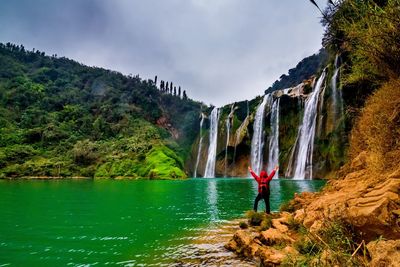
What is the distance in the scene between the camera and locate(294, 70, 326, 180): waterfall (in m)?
47.0

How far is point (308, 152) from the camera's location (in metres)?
47.4

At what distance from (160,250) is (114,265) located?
5.83 ft

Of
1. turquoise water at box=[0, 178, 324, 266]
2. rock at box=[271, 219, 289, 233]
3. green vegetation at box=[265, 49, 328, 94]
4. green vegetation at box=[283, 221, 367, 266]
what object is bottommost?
turquoise water at box=[0, 178, 324, 266]

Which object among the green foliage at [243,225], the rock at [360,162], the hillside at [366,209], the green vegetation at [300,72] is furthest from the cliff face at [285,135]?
the green vegetation at [300,72]

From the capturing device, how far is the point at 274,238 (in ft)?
28.7

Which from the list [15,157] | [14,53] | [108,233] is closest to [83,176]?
[15,157]

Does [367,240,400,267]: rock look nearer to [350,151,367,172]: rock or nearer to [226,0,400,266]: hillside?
[226,0,400,266]: hillside

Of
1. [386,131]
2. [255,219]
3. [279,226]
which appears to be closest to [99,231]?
[255,219]

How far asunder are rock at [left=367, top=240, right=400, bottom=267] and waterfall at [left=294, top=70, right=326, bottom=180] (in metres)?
44.6

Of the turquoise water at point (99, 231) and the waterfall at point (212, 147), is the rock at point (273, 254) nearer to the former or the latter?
the turquoise water at point (99, 231)

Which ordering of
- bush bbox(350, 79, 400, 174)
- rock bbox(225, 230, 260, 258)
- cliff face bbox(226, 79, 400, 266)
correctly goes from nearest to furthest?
cliff face bbox(226, 79, 400, 266) → bush bbox(350, 79, 400, 174) → rock bbox(225, 230, 260, 258)

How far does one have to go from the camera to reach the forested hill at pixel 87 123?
66763mm

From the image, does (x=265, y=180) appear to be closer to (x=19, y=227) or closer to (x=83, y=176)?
(x=19, y=227)

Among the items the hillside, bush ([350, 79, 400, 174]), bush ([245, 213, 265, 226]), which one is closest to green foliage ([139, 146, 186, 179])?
bush ([245, 213, 265, 226])
